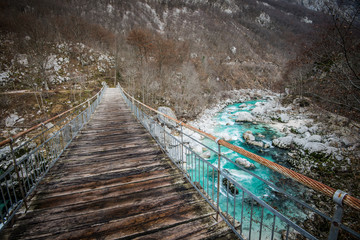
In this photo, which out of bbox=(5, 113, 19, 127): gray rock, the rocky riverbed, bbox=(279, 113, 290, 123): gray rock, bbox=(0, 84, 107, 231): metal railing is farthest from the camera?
bbox=(279, 113, 290, 123): gray rock

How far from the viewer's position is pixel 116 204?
3.02 m

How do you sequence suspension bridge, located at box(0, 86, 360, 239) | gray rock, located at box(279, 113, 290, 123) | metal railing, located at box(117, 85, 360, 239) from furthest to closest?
1. gray rock, located at box(279, 113, 290, 123)
2. suspension bridge, located at box(0, 86, 360, 239)
3. metal railing, located at box(117, 85, 360, 239)

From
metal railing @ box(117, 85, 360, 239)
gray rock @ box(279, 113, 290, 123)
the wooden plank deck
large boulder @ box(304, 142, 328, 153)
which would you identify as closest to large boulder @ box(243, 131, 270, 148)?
large boulder @ box(304, 142, 328, 153)

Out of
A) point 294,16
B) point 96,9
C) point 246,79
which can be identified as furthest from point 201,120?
point 294,16

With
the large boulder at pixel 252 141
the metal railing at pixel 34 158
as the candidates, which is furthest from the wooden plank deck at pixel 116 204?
the large boulder at pixel 252 141

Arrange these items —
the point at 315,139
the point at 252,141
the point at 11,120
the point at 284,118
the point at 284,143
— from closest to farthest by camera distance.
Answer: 1. the point at 315,139
2. the point at 284,143
3. the point at 252,141
4. the point at 11,120
5. the point at 284,118

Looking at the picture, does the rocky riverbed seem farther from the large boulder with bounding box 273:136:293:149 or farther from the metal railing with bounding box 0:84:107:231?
the metal railing with bounding box 0:84:107:231

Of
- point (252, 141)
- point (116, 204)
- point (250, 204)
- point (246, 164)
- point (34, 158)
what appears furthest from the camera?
point (252, 141)

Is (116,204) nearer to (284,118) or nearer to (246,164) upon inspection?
(246,164)

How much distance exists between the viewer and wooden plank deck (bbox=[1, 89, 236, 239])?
8.05ft

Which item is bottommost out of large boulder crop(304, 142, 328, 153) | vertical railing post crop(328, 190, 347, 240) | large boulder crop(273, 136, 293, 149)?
large boulder crop(273, 136, 293, 149)

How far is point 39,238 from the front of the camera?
93.5 inches

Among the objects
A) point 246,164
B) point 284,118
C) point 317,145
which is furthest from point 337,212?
point 284,118

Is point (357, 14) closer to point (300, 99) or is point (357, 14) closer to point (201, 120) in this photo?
point (201, 120)
